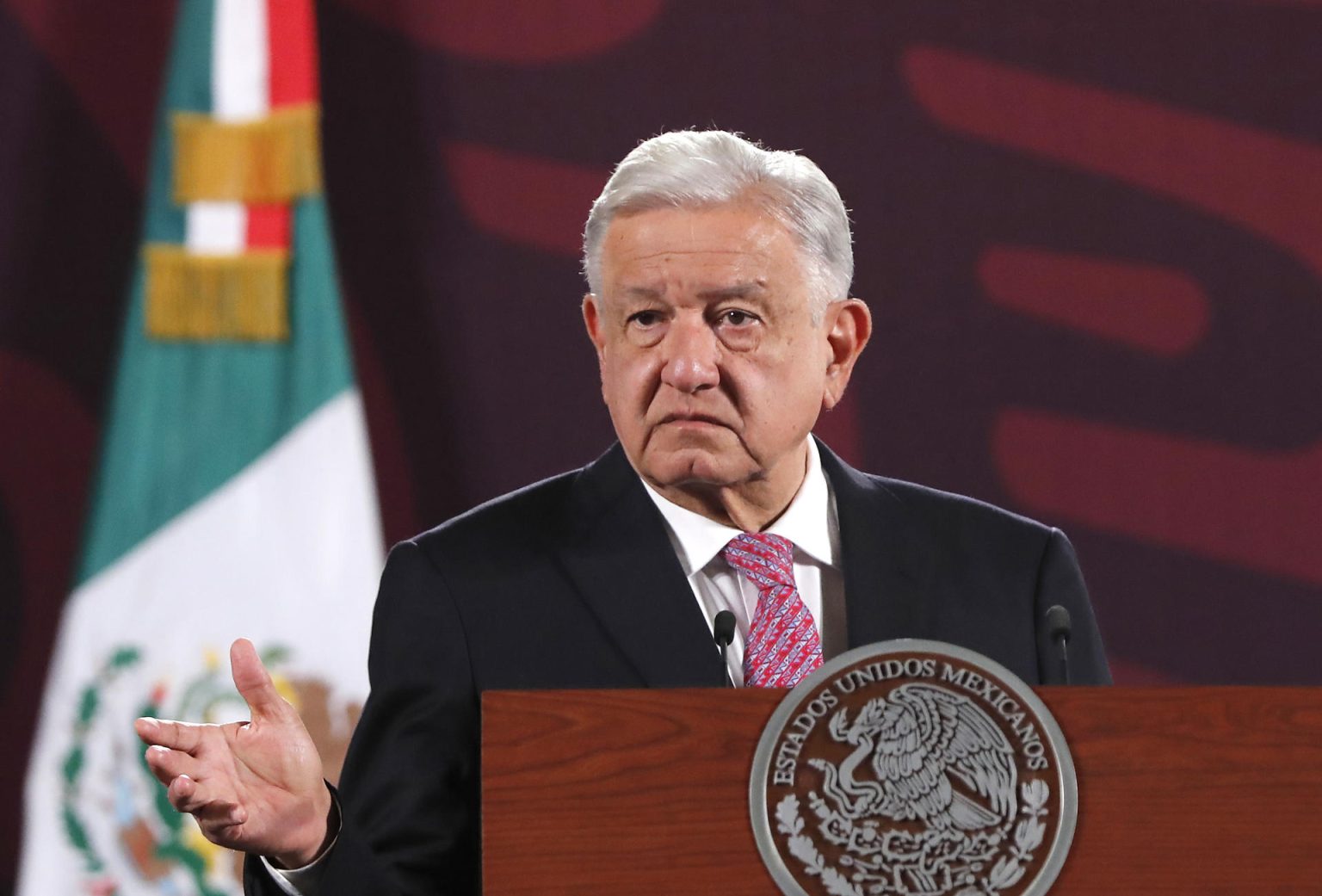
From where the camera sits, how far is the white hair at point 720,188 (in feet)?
6.04

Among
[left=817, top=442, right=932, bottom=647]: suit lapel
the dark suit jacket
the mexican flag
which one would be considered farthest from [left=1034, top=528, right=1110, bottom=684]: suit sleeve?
the mexican flag

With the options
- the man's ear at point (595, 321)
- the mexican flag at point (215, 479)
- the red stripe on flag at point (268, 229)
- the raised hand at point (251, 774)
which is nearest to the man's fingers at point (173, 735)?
the raised hand at point (251, 774)

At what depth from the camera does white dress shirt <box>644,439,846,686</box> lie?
6.05 feet

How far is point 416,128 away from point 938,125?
3.68 feet

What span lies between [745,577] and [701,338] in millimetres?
274

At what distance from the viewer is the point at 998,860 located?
4.27 feet

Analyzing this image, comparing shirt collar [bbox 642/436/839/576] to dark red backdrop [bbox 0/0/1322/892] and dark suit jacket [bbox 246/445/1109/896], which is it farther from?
dark red backdrop [bbox 0/0/1322/892]

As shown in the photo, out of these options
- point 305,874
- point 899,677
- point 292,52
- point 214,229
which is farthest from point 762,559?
point 292,52

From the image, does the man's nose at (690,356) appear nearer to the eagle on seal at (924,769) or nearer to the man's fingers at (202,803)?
the eagle on seal at (924,769)

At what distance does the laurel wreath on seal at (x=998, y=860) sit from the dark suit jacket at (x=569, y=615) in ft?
1.29

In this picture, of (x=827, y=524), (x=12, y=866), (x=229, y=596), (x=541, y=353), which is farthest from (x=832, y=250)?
(x=12, y=866)

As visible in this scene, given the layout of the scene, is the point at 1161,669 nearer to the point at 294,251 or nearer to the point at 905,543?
the point at 905,543

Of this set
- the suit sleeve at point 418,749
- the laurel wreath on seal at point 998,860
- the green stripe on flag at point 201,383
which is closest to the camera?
the laurel wreath on seal at point 998,860

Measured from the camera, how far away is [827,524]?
6.53 feet
